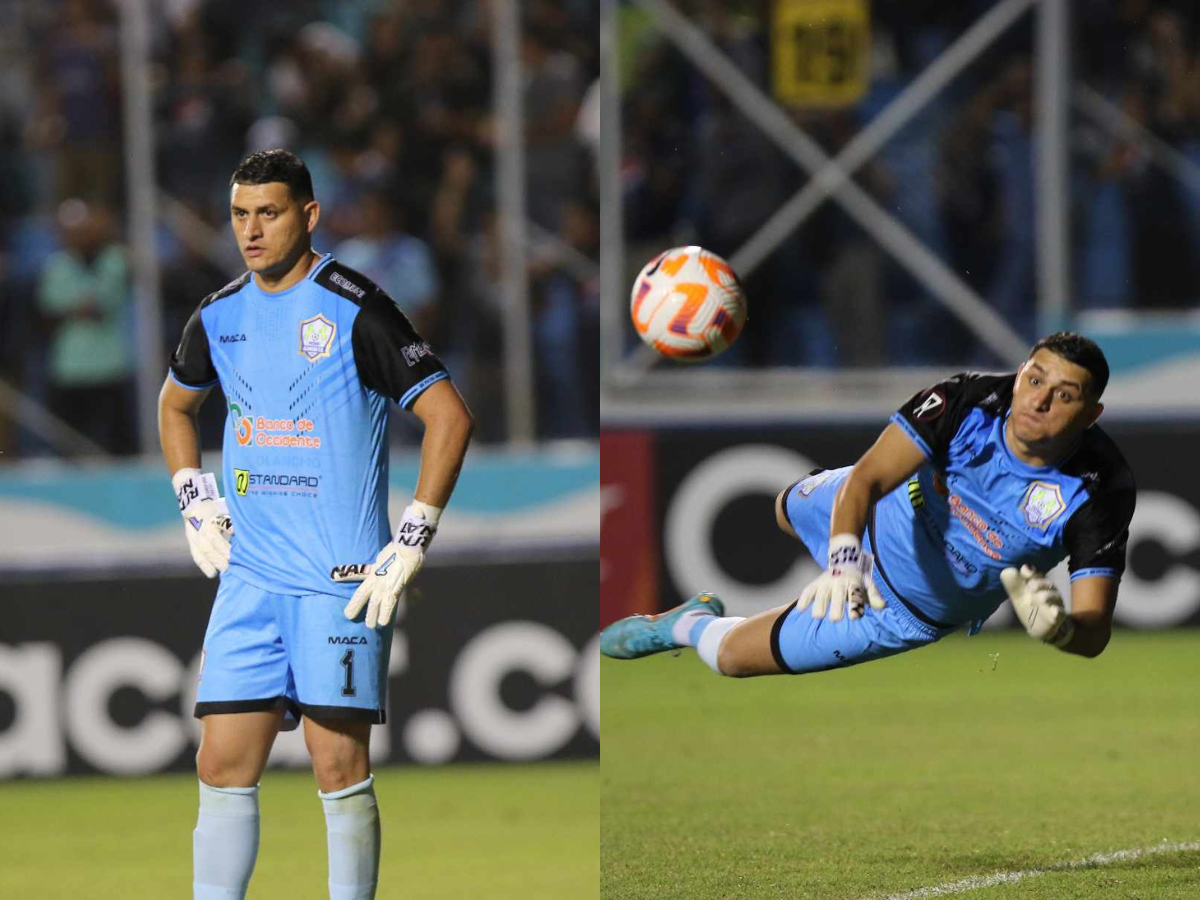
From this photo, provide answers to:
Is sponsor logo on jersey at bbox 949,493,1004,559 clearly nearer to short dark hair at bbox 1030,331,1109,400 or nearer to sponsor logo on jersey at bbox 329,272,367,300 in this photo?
short dark hair at bbox 1030,331,1109,400

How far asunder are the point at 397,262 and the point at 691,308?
13.3ft

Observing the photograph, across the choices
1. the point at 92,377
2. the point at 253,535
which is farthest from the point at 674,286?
the point at 92,377

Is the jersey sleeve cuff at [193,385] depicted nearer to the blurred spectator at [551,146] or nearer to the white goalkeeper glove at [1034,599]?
the white goalkeeper glove at [1034,599]

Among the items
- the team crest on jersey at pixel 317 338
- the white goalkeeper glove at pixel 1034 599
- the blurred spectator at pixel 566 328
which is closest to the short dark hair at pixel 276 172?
the team crest on jersey at pixel 317 338

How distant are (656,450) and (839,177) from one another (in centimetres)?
216

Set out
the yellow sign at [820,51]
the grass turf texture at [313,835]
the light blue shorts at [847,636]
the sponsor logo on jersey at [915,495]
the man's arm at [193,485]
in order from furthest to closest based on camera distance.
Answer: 1. the yellow sign at [820,51]
2. the grass turf texture at [313,835]
3. the light blue shorts at [847,636]
4. the sponsor logo on jersey at [915,495]
5. the man's arm at [193,485]

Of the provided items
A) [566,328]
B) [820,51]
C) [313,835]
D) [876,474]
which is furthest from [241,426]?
[820,51]

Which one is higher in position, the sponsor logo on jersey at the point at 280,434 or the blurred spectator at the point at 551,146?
the blurred spectator at the point at 551,146

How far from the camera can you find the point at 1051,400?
5.28 meters

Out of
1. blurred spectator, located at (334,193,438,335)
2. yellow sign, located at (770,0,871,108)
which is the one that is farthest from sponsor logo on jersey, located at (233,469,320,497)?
yellow sign, located at (770,0,871,108)

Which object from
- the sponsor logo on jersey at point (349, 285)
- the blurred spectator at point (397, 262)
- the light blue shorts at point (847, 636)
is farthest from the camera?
the blurred spectator at point (397, 262)

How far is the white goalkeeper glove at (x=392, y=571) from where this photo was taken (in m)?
4.84

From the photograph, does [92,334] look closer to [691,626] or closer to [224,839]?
[691,626]

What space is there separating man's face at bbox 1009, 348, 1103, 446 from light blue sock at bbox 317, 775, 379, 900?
82.3 inches
